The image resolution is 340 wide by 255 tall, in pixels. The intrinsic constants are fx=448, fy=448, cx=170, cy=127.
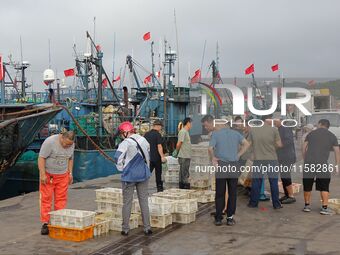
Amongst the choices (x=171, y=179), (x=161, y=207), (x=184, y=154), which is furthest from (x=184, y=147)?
(x=161, y=207)

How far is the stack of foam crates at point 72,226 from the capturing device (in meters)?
6.40

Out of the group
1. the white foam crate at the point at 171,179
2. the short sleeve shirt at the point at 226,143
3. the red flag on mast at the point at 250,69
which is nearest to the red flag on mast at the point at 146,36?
the red flag on mast at the point at 250,69

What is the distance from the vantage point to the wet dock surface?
5.99 m

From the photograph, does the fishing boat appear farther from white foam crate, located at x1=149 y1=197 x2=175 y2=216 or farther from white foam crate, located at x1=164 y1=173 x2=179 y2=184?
white foam crate, located at x1=149 y1=197 x2=175 y2=216

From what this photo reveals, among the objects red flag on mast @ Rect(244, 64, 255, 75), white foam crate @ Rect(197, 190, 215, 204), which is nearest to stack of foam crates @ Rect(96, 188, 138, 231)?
white foam crate @ Rect(197, 190, 215, 204)

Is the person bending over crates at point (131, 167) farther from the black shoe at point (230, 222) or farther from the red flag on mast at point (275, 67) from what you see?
the red flag on mast at point (275, 67)

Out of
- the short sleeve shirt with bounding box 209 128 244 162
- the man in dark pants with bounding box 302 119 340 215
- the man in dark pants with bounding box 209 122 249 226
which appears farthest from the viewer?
the man in dark pants with bounding box 302 119 340 215

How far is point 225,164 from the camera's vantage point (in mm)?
7398

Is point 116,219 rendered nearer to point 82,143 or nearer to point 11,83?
point 82,143

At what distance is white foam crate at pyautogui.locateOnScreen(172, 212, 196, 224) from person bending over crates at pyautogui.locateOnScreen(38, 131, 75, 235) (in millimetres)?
1896

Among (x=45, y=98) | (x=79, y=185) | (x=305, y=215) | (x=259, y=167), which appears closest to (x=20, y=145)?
(x=79, y=185)

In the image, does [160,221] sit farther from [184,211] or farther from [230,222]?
[230,222]

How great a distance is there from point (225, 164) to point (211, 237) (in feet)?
4.33

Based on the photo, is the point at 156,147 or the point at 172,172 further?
the point at 172,172
